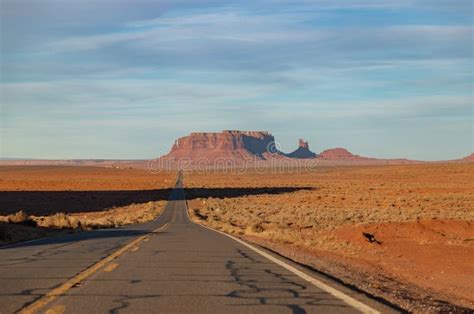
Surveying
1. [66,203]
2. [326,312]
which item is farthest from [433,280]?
[66,203]

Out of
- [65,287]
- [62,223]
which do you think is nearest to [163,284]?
[65,287]

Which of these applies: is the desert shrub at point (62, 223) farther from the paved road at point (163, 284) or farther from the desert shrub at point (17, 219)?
the paved road at point (163, 284)

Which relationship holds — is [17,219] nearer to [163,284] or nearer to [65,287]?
[65,287]

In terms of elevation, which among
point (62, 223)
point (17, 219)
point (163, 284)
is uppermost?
point (163, 284)

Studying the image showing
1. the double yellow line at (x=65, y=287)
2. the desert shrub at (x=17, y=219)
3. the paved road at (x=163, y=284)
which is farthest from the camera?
the desert shrub at (x=17, y=219)

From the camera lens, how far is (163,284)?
10109 mm

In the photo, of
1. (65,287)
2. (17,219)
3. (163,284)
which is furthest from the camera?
(17,219)

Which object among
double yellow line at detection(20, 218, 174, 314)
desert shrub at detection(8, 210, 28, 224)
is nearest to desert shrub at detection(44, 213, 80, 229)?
desert shrub at detection(8, 210, 28, 224)

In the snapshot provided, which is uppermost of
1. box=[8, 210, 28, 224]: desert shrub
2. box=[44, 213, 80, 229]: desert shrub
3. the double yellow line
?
the double yellow line

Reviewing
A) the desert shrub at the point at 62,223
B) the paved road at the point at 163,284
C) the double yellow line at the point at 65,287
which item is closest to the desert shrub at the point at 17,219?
the desert shrub at the point at 62,223

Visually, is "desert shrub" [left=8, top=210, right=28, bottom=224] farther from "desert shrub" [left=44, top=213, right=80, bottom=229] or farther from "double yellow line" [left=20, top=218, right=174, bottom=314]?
"double yellow line" [left=20, top=218, right=174, bottom=314]

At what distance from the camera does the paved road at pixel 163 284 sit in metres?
8.13

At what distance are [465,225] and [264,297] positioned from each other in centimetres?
2227

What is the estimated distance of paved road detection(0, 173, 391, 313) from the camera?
813 cm
